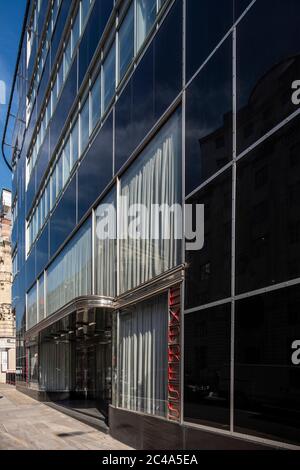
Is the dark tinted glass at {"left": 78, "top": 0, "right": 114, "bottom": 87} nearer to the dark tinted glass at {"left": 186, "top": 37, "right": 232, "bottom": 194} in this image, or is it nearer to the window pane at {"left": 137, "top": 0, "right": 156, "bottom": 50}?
the window pane at {"left": 137, "top": 0, "right": 156, "bottom": 50}

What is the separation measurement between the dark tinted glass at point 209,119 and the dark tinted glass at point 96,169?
5.21 meters

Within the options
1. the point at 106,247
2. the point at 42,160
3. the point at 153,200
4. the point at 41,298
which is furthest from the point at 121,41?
the point at 41,298

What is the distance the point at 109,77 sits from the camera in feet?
50.3

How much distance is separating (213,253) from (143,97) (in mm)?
5268

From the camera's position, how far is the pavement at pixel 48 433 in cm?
1181

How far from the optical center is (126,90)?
1342cm

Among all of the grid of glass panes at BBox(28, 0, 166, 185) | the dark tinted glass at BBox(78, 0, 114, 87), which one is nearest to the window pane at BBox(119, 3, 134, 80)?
the grid of glass panes at BBox(28, 0, 166, 185)

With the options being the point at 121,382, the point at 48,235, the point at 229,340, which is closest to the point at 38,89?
the point at 48,235

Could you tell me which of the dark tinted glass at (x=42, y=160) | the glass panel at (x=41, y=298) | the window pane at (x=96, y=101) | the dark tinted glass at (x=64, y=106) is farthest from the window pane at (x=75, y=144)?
the glass panel at (x=41, y=298)

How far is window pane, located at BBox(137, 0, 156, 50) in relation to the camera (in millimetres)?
12109

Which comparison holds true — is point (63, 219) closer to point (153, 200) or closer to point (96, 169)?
point (96, 169)

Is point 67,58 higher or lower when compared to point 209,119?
higher
